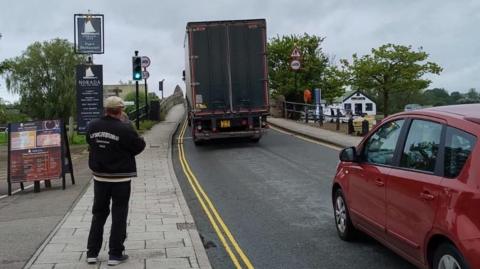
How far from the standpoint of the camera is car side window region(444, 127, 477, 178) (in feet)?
15.3

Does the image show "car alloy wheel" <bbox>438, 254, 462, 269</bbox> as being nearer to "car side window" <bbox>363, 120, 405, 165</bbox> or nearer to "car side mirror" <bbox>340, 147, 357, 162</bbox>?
"car side window" <bbox>363, 120, 405, 165</bbox>

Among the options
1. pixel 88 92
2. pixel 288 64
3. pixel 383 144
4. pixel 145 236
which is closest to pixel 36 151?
pixel 145 236

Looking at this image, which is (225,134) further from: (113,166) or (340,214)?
(113,166)

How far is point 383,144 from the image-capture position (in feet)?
20.9

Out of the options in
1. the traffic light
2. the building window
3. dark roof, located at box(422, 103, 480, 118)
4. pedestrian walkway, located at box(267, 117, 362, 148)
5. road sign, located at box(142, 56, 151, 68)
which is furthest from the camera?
the building window

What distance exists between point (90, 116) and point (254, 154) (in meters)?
6.18

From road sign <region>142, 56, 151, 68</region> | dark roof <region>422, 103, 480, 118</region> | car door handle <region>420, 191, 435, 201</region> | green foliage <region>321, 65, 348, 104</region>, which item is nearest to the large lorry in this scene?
road sign <region>142, 56, 151, 68</region>

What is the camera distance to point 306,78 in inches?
1719

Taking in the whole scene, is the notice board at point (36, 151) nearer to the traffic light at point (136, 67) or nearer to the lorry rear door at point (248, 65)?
the lorry rear door at point (248, 65)

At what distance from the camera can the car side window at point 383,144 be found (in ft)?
19.9

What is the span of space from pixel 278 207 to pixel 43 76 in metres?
75.7

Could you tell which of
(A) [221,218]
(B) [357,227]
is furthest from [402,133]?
(A) [221,218]

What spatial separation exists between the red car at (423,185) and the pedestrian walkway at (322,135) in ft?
39.3

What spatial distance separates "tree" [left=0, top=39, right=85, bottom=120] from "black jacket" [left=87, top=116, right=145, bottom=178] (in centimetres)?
7484
